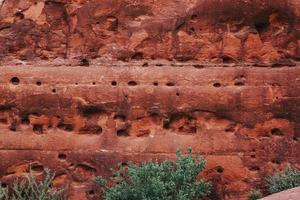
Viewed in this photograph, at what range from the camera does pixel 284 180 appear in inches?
251

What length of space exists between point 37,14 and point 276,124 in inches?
134

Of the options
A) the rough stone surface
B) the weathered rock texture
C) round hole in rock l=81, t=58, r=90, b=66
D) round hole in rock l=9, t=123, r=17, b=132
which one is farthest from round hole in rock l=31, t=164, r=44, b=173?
the rough stone surface

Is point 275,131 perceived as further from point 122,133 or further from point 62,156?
point 62,156

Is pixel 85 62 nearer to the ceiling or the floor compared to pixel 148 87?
nearer to the ceiling

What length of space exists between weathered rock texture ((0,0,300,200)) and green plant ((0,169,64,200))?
0.52 ft

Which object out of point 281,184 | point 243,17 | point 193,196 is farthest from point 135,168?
point 243,17

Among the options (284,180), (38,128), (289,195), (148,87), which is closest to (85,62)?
(148,87)

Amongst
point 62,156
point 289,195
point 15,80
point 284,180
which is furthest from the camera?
point 15,80

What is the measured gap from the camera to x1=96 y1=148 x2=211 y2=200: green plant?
618cm

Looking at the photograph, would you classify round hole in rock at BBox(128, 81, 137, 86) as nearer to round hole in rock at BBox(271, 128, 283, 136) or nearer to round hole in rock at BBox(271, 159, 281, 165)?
round hole in rock at BBox(271, 128, 283, 136)

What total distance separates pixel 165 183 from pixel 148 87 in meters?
1.37

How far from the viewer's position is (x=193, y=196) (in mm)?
6273

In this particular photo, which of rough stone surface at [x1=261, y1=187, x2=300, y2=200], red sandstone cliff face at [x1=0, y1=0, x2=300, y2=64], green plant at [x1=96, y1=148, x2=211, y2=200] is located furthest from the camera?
red sandstone cliff face at [x1=0, y1=0, x2=300, y2=64]

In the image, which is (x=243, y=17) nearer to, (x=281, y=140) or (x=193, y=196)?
(x=281, y=140)
